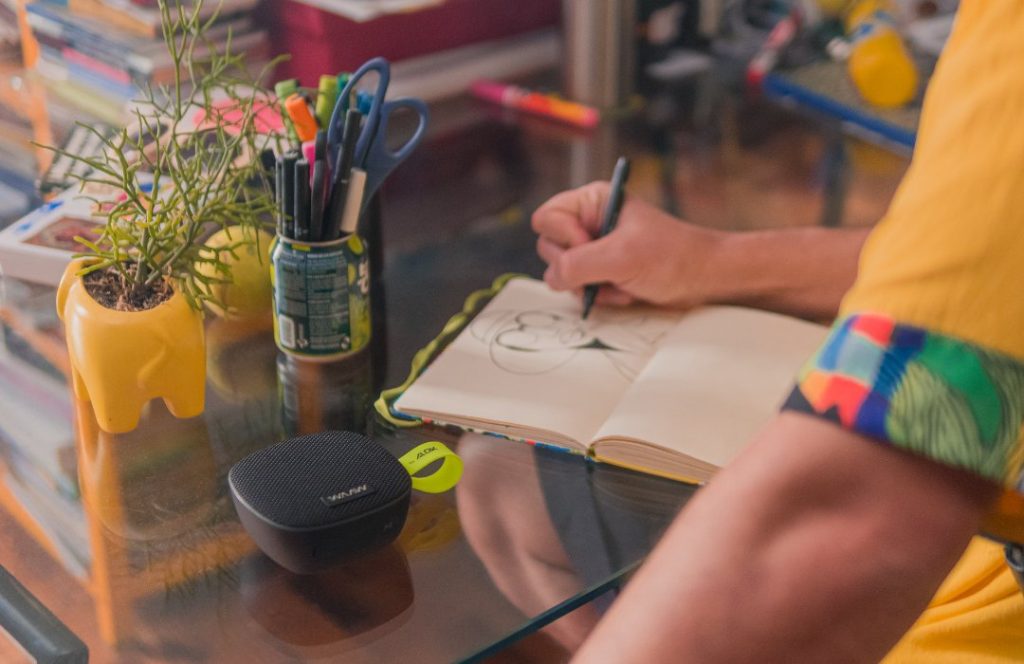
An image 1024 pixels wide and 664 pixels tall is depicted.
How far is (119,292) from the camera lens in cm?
86

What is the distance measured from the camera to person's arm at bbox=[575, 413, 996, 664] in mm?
498

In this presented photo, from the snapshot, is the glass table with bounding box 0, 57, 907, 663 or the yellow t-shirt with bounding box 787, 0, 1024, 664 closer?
the yellow t-shirt with bounding box 787, 0, 1024, 664

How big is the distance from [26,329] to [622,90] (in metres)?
0.83

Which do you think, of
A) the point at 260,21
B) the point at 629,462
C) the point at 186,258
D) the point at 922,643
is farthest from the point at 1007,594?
the point at 260,21

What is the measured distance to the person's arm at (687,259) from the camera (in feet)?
3.38

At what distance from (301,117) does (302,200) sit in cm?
10

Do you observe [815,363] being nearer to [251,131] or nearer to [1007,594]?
[1007,594]

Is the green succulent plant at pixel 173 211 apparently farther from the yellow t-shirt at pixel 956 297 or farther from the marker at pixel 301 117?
the yellow t-shirt at pixel 956 297

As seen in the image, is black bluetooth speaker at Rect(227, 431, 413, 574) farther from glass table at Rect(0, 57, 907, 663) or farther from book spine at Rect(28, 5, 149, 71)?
book spine at Rect(28, 5, 149, 71)

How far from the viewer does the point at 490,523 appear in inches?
31.5

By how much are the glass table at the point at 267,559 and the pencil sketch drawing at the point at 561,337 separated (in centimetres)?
6

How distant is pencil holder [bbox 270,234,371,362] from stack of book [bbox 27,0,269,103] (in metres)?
0.56

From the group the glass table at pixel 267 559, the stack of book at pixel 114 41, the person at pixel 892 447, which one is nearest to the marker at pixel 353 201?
the glass table at pixel 267 559

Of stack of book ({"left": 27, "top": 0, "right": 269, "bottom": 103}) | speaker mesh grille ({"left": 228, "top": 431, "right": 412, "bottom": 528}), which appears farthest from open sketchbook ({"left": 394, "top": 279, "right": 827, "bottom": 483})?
stack of book ({"left": 27, "top": 0, "right": 269, "bottom": 103})
